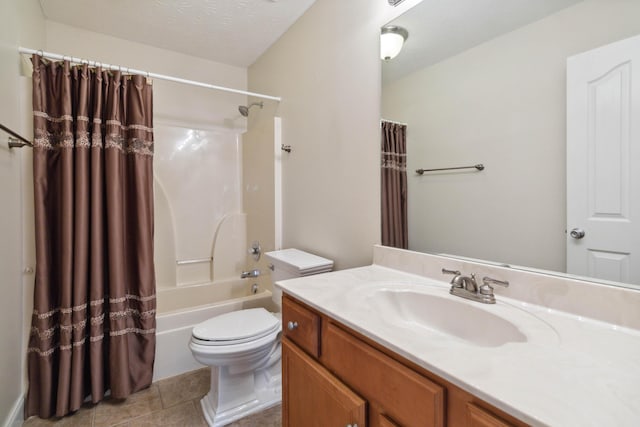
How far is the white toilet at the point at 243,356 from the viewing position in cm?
145

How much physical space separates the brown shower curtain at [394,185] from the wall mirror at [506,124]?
34 millimetres

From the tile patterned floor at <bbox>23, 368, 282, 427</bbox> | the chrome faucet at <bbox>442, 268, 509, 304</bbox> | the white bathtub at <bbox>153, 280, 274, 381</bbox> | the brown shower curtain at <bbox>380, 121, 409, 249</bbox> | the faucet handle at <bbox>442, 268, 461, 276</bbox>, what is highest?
the brown shower curtain at <bbox>380, 121, 409, 249</bbox>

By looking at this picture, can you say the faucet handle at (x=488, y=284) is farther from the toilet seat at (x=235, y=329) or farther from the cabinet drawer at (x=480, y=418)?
the toilet seat at (x=235, y=329)

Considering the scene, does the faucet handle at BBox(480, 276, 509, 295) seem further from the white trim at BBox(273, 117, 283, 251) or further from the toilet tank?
the white trim at BBox(273, 117, 283, 251)

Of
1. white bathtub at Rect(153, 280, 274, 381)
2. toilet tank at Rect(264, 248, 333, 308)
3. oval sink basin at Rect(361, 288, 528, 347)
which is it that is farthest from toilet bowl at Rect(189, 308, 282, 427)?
oval sink basin at Rect(361, 288, 528, 347)

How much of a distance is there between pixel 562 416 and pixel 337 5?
6.51 ft

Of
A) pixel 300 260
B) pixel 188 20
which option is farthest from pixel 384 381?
pixel 188 20

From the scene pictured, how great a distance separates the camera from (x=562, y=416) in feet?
1.42

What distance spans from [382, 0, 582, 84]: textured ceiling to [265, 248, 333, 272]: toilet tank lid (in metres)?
1.03

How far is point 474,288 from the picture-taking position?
975 millimetres

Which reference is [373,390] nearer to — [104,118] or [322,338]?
[322,338]

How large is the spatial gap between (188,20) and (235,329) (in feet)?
7.01

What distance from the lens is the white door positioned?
0.76 m

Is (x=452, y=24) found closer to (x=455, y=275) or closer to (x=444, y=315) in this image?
(x=455, y=275)
